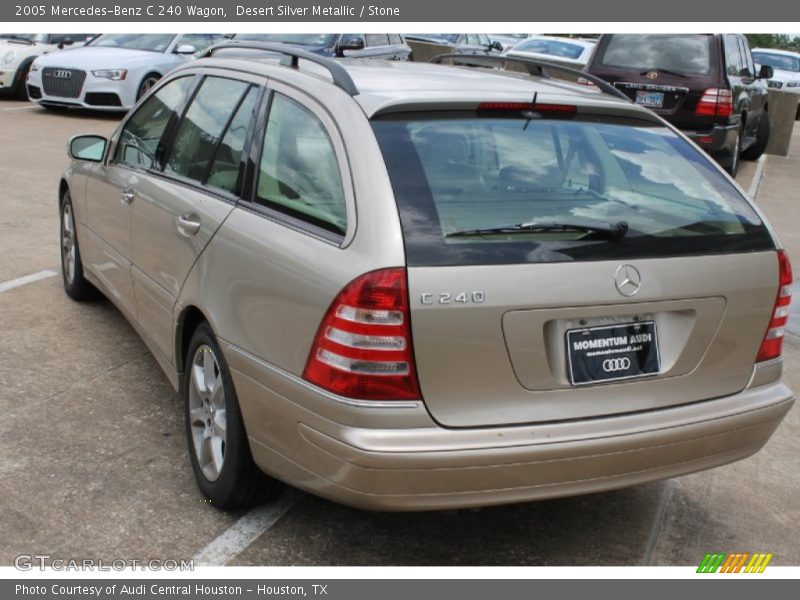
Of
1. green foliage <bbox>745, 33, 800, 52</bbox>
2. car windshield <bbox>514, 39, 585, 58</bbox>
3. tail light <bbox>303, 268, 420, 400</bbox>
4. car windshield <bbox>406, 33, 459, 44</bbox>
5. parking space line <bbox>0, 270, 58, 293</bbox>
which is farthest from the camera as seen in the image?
green foliage <bbox>745, 33, 800, 52</bbox>

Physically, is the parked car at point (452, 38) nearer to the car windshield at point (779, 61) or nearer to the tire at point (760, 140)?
the car windshield at point (779, 61)

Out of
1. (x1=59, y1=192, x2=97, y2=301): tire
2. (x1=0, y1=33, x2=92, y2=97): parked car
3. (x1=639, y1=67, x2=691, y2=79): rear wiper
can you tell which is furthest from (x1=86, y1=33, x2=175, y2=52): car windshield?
(x1=59, y1=192, x2=97, y2=301): tire

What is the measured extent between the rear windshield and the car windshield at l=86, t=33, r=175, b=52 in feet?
42.8

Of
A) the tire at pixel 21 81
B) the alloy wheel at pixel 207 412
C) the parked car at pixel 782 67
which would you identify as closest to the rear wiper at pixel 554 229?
the alloy wheel at pixel 207 412

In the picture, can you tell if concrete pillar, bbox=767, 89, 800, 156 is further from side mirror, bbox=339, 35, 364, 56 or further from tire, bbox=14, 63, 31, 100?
tire, bbox=14, 63, 31, 100

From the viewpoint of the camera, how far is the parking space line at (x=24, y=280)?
21.7ft

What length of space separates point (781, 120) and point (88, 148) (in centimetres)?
1448

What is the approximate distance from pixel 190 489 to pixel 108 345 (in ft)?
5.96

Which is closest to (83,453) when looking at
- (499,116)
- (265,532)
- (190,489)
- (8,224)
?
(190,489)

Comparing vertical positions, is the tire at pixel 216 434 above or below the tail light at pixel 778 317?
below

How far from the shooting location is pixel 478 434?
3.15 metres

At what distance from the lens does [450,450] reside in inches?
122

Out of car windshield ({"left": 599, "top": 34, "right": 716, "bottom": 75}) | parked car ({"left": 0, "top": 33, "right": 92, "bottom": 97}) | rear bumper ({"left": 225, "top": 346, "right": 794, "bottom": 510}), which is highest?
car windshield ({"left": 599, "top": 34, "right": 716, "bottom": 75})

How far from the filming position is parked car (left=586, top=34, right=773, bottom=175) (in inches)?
433
